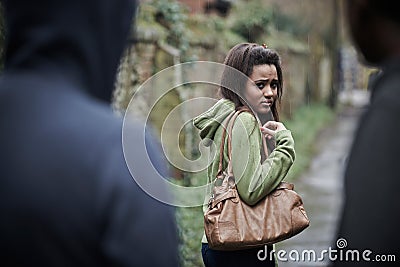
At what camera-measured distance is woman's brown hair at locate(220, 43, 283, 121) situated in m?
2.29

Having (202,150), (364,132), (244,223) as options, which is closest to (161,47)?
(202,150)

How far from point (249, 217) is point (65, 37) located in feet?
3.72

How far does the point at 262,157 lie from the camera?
225 centimetres

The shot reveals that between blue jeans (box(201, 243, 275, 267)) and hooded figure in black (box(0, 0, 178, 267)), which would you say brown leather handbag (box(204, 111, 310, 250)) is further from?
hooded figure in black (box(0, 0, 178, 267))

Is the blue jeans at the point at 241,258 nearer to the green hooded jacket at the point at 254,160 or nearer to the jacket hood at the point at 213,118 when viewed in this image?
the green hooded jacket at the point at 254,160

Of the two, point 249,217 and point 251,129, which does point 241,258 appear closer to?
point 249,217

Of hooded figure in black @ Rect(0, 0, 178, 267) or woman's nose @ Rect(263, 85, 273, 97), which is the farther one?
woman's nose @ Rect(263, 85, 273, 97)

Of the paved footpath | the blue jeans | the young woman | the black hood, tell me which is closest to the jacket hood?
the young woman

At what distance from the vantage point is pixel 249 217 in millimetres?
2219

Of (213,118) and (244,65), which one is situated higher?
(244,65)

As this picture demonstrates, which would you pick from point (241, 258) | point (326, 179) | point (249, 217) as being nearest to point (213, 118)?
point (249, 217)

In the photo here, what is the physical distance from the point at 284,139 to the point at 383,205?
0.88 meters

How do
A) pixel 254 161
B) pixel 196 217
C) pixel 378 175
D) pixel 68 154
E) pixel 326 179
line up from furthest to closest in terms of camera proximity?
pixel 326 179 → pixel 196 217 → pixel 254 161 → pixel 378 175 → pixel 68 154

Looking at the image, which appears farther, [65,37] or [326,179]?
[326,179]
